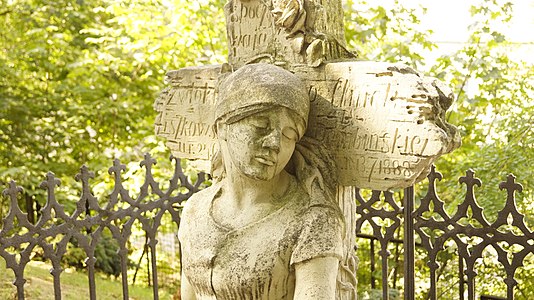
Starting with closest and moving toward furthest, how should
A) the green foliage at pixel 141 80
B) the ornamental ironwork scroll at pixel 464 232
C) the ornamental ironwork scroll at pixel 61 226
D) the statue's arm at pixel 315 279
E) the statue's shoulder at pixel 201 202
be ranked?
the statue's arm at pixel 315 279 < the statue's shoulder at pixel 201 202 < the ornamental ironwork scroll at pixel 61 226 < the ornamental ironwork scroll at pixel 464 232 < the green foliage at pixel 141 80

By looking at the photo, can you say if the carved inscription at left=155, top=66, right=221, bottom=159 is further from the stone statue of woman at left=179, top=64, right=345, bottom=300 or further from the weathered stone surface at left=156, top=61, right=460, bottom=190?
the weathered stone surface at left=156, top=61, right=460, bottom=190

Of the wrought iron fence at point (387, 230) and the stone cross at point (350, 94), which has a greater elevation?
the stone cross at point (350, 94)

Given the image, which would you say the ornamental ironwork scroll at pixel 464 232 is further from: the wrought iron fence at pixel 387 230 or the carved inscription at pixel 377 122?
the carved inscription at pixel 377 122

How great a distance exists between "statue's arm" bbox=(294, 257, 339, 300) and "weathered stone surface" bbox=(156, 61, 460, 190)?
398 mm

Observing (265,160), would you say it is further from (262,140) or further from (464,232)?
(464,232)

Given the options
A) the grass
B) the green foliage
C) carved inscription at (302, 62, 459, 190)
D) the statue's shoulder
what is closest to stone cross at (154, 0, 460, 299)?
carved inscription at (302, 62, 459, 190)

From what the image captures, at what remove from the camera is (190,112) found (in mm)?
3307

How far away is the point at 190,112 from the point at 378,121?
1009mm

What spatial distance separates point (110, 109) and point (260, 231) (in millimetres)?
6212

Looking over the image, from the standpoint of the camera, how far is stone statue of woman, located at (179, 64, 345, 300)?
2.61 meters

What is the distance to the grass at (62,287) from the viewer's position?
6586 millimetres

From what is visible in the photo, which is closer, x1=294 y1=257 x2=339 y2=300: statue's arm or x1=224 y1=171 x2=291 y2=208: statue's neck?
x1=294 y1=257 x2=339 y2=300: statue's arm

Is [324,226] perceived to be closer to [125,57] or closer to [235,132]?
[235,132]

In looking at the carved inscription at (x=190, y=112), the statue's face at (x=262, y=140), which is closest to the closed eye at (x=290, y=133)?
the statue's face at (x=262, y=140)
